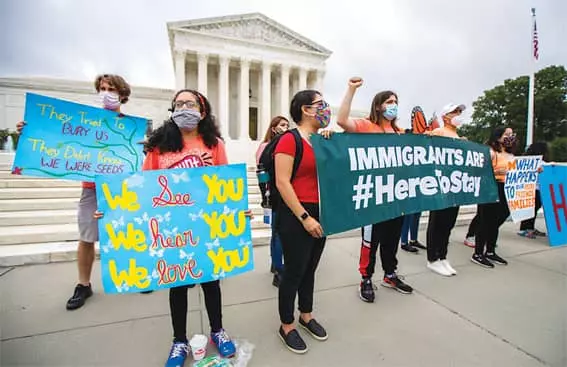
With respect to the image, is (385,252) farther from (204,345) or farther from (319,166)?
(204,345)

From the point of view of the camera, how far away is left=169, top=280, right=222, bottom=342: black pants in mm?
1680

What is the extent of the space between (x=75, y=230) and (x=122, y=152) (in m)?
2.32

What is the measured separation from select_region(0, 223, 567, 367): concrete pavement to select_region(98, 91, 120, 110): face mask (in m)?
1.82

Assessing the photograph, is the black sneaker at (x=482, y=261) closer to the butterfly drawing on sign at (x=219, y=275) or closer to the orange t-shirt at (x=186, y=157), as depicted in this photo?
the butterfly drawing on sign at (x=219, y=275)

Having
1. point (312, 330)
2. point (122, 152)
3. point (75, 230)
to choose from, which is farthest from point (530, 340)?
point (75, 230)

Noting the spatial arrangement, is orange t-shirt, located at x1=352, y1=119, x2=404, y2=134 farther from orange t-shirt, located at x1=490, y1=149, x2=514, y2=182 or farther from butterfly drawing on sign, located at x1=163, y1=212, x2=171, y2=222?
orange t-shirt, located at x1=490, y1=149, x2=514, y2=182

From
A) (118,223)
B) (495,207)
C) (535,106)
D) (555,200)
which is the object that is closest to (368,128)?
(118,223)

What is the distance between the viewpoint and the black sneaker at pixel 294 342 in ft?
5.93

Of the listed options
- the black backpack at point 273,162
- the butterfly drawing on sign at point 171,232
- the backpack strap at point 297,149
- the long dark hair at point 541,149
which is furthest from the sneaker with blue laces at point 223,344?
the long dark hair at point 541,149

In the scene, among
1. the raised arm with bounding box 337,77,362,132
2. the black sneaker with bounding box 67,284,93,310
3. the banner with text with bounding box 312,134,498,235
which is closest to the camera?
the banner with text with bounding box 312,134,498,235

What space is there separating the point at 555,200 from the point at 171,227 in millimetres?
5351

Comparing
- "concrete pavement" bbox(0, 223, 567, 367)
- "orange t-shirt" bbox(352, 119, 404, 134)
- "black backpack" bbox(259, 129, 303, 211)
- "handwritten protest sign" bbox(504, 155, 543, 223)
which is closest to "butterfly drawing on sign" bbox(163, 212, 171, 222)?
"black backpack" bbox(259, 129, 303, 211)

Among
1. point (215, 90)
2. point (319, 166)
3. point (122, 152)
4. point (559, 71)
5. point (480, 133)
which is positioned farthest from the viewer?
point (480, 133)

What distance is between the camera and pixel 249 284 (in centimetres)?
292
